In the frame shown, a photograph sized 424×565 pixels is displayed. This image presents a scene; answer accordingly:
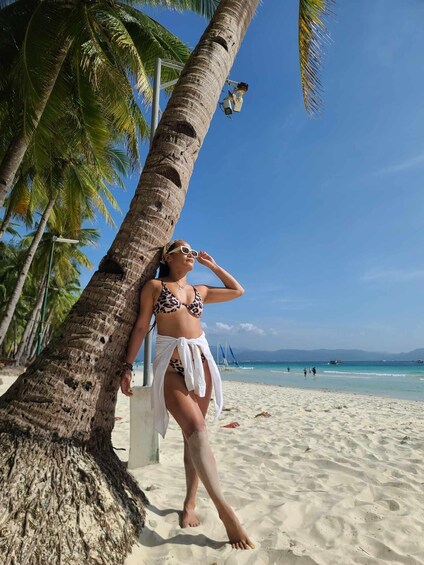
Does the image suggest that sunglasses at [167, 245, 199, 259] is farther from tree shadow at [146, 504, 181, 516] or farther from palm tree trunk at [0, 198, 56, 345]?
palm tree trunk at [0, 198, 56, 345]

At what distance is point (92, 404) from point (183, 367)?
653 millimetres

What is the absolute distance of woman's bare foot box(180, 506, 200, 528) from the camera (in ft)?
8.80

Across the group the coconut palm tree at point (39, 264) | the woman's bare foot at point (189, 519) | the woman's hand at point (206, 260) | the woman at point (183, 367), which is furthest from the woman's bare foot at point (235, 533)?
the coconut palm tree at point (39, 264)

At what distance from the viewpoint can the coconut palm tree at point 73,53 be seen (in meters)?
8.21

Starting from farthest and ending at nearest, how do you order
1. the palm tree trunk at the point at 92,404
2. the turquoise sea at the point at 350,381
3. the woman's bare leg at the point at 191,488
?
1. the turquoise sea at the point at 350,381
2. the woman's bare leg at the point at 191,488
3. the palm tree trunk at the point at 92,404

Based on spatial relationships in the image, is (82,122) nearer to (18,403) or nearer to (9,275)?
(18,403)

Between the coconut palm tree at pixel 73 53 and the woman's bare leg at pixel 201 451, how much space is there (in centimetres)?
763

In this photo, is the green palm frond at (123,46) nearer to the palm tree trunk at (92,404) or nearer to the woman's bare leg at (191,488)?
the palm tree trunk at (92,404)

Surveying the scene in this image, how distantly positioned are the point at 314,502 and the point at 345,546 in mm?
769

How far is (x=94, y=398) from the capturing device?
234cm

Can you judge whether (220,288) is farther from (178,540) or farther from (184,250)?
(178,540)

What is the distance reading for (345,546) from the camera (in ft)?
7.91

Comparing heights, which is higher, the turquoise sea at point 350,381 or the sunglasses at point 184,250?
the sunglasses at point 184,250

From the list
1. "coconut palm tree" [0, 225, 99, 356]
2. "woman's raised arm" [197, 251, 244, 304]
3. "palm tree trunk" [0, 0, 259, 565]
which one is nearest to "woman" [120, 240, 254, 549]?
"palm tree trunk" [0, 0, 259, 565]
